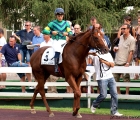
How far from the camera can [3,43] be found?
18.2 m

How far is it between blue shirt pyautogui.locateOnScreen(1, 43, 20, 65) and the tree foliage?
Result: 5.58m

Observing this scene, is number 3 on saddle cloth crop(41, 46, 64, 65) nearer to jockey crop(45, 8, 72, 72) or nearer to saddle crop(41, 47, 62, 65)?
saddle crop(41, 47, 62, 65)

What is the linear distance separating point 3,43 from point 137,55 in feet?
18.2

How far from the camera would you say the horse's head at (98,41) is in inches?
463

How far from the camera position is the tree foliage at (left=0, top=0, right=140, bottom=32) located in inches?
873

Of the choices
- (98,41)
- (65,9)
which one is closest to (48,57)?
(98,41)

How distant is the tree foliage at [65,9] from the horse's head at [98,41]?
10.1 meters

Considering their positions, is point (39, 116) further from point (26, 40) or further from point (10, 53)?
point (26, 40)

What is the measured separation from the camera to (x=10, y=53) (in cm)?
1662

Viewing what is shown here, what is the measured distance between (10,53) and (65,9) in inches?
250

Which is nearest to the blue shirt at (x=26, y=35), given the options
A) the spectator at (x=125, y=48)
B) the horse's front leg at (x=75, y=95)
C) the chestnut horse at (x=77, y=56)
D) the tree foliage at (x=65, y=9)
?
the spectator at (x=125, y=48)

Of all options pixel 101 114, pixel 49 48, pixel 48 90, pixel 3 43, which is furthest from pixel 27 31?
pixel 101 114

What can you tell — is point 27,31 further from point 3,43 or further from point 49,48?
point 49,48

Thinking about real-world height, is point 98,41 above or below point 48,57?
above
